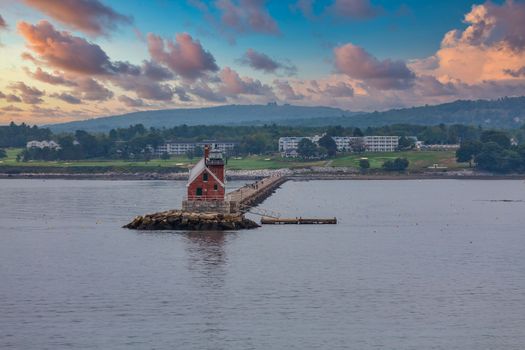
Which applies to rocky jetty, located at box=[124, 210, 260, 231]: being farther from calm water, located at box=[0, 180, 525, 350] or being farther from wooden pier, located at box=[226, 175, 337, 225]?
wooden pier, located at box=[226, 175, 337, 225]

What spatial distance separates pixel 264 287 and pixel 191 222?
116 ft

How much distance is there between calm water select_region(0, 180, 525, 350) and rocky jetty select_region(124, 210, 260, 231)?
9.90ft

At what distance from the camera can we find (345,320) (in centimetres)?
5203

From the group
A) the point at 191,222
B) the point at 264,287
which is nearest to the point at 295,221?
the point at 191,222

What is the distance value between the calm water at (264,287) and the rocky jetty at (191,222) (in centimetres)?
302

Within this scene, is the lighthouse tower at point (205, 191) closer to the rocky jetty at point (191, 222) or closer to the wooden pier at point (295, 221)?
the rocky jetty at point (191, 222)

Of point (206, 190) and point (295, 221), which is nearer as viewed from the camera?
point (206, 190)

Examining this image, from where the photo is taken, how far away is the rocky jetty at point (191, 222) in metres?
96.5

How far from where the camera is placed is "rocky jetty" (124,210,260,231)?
96500 mm

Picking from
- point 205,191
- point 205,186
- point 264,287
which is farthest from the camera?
point 205,186

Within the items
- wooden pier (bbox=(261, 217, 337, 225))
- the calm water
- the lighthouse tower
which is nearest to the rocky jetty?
the calm water

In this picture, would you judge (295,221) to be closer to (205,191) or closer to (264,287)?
(205,191)

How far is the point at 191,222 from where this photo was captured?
318ft

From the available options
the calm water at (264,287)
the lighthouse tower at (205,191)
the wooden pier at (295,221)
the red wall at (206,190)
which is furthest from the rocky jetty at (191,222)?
the wooden pier at (295,221)
